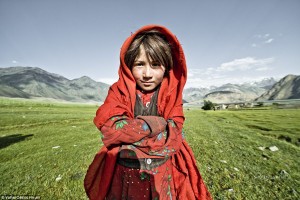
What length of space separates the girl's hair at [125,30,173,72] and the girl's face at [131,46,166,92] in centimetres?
6

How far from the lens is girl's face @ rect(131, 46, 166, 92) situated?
7.25 ft

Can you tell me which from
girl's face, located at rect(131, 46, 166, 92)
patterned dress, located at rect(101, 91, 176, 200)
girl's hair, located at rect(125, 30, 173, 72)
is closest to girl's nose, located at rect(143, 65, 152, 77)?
→ girl's face, located at rect(131, 46, 166, 92)

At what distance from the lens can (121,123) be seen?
1658mm

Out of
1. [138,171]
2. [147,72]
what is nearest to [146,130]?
[138,171]

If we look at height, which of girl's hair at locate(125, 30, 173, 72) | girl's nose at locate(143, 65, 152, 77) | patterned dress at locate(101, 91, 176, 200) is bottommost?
patterned dress at locate(101, 91, 176, 200)

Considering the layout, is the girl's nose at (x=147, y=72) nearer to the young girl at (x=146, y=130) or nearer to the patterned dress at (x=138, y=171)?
the young girl at (x=146, y=130)

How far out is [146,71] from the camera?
2180mm

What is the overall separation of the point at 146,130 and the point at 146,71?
903mm

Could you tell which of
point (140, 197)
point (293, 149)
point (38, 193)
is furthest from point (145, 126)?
point (293, 149)

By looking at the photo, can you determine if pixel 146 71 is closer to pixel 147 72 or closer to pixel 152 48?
pixel 147 72

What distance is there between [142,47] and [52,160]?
688 cm

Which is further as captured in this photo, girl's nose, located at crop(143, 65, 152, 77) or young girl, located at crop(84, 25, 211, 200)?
girl's nose, located at crop(143, 65, 152, 77)

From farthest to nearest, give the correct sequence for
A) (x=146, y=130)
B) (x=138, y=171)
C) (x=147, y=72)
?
(x=147, y=72)
(x=138, y=171)
(x=146, y=130)

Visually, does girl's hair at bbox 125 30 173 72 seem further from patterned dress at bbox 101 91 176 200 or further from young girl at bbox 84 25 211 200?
patterned dress at bbox 101 91 176 200
